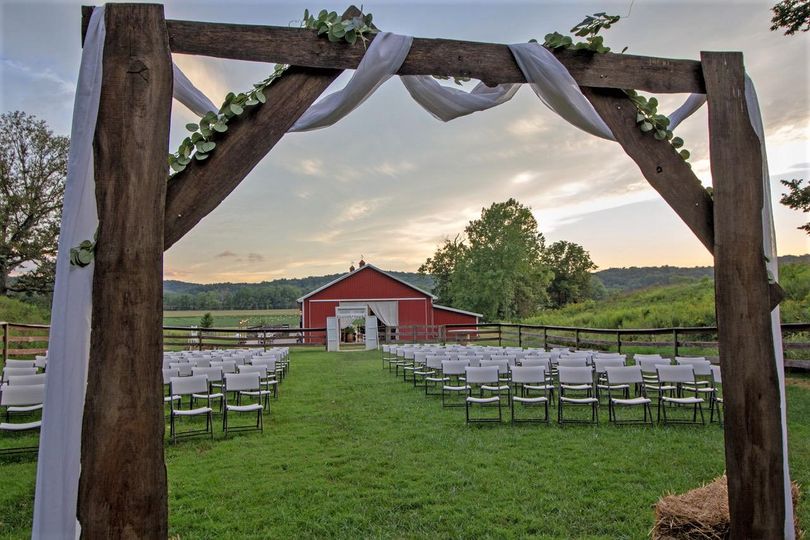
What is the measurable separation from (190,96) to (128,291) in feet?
3.99

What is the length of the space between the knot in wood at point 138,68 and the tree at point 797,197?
14.2 metres

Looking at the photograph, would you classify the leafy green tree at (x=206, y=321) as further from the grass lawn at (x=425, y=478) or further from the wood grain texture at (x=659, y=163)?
the wood grain texture at (x=659, y=163)

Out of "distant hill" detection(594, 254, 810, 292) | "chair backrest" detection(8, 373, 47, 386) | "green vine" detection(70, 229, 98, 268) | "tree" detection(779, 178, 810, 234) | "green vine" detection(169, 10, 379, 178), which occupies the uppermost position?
"distant hill" detection(594, 254, 810, 292)

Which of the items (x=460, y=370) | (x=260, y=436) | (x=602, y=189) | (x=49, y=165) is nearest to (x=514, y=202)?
(x=602, y=189)

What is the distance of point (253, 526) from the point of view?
3684 mm

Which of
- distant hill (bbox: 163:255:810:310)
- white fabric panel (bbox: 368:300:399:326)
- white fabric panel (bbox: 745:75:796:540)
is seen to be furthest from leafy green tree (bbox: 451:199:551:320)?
white fabric panel (bbox: 745:75:796:540)

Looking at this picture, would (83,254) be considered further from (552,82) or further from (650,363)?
(650,363)

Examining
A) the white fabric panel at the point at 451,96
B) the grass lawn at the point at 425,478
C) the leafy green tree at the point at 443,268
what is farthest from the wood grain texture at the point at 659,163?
the leafy green tree at the point at 443,268

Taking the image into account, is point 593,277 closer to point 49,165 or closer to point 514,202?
point 514,202

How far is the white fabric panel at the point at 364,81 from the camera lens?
9.62ft

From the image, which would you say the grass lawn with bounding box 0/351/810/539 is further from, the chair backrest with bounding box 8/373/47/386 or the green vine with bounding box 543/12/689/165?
the green vine with bounding box 543/12/689/165

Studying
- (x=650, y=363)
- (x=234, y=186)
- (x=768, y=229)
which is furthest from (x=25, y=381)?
(x=650, y=363)

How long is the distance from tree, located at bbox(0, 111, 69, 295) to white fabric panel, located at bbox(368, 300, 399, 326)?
14.9 metres

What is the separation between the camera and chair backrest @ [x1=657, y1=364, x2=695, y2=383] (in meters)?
6.97
